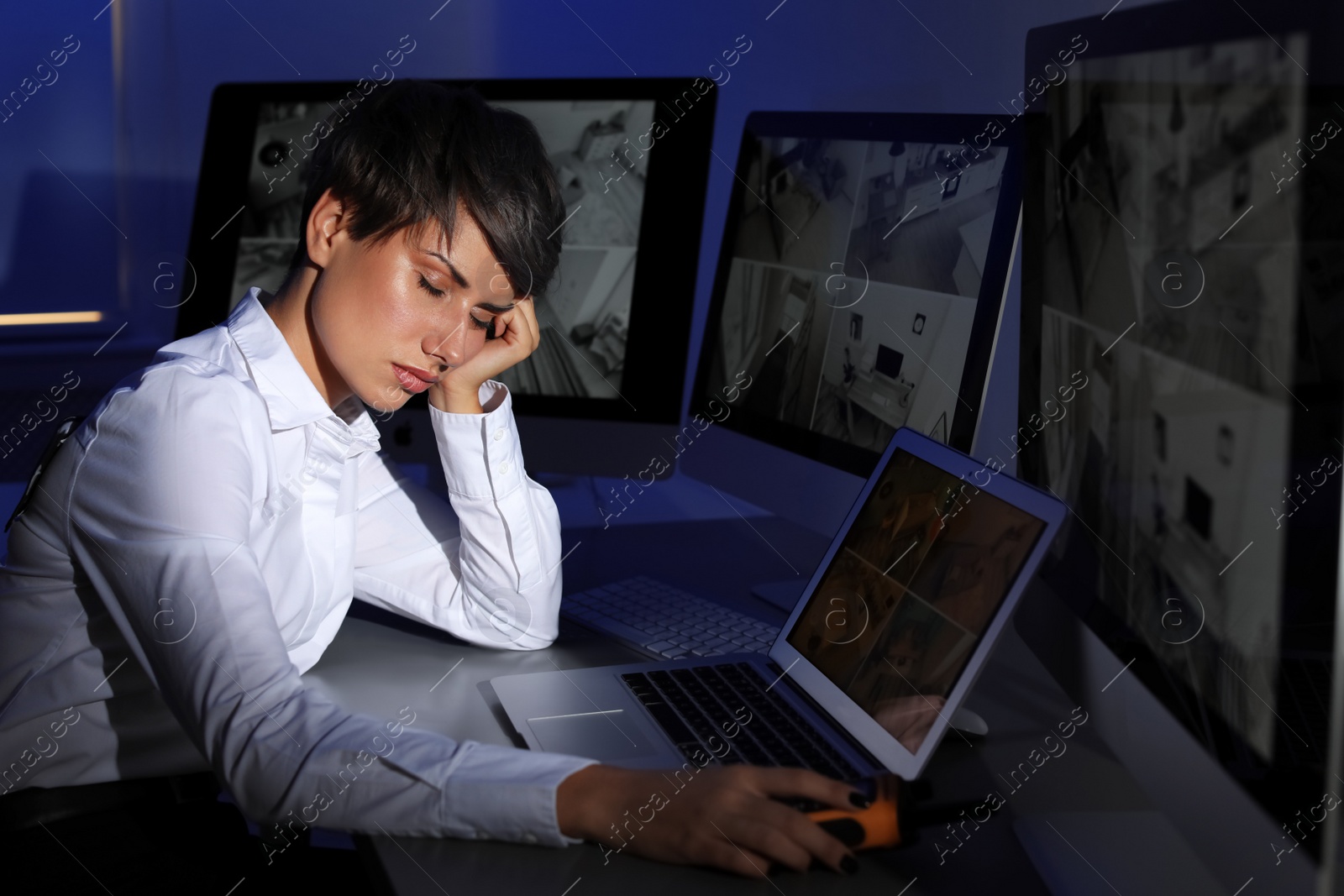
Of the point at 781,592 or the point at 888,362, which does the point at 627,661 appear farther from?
the point at 888,362

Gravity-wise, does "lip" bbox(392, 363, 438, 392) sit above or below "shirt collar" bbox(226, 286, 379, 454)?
below

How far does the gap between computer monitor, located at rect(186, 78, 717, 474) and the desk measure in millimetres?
182

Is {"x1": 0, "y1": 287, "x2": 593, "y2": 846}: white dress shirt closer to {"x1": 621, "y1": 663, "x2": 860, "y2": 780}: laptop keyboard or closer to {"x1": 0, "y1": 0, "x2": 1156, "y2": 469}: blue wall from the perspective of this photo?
{"x1": 621, "y1": 663, "x2": 860, "y2": 780}: laptop keyboard

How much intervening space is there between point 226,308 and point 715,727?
103 centimetres

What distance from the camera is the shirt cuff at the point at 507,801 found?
2.33ft

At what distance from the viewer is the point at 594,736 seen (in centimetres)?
85

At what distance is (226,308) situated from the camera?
1525mm

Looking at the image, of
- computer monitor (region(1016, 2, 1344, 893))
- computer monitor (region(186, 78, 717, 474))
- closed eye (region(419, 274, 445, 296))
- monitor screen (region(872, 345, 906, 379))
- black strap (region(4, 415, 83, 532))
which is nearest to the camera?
computer monitor (region(1016, 2, 1344, 893))

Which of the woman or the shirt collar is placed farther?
the shirt collar

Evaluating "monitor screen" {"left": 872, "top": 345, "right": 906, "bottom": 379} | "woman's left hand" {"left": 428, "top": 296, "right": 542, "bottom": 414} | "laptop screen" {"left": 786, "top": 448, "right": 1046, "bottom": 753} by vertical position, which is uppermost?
"woman's left hand" {"left": 428, "top": 296, "right": 542, "bottom": 414}

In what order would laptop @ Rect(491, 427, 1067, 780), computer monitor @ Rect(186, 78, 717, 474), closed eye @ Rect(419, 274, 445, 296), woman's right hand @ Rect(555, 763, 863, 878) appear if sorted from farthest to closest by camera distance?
computer monitor @ Rect(186, 78, 717, 474), closed eye @ Rect(419, 274, 445, 296), laptop @ Rect(491, 427, 1067, 780), woman's right hand @ Rect(555, 763, 863, 878)

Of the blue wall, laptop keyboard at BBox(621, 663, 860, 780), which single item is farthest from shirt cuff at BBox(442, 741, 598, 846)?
the blue wall

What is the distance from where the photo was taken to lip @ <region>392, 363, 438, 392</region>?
1045 mm

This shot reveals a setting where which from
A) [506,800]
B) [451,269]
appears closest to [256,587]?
[506,800]
